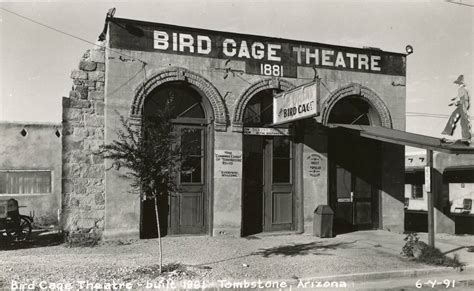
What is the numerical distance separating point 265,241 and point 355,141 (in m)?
4.65

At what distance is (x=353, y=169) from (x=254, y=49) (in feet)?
15.8

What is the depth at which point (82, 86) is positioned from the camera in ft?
35.0

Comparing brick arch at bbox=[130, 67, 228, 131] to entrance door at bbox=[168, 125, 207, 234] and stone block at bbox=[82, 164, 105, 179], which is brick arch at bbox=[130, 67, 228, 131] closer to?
entrance door at bbox=[168, 125, 207, 234]

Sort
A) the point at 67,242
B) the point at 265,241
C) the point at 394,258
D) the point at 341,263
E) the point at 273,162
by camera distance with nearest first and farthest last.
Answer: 1. the point at 341,263
2. the point at 394,258
3. the point at 67,242
4. the point at 265,241
5. the point at 273,162

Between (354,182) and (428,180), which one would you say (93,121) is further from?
(428,180)

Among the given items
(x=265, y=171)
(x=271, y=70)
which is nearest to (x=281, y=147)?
(x=265, y=171)

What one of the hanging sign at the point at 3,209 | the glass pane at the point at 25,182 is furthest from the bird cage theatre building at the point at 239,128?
the glass pane at the point at 25,182

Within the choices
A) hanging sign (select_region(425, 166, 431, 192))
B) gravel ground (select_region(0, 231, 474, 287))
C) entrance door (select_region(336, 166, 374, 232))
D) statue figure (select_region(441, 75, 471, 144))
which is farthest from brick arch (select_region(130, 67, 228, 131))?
statue figure (select_region(441, 75, 471, 144))

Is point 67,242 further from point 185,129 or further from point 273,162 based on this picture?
point 273,162

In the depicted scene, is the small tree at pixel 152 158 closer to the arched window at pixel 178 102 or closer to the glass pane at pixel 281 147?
the arched window at pixel 178 102

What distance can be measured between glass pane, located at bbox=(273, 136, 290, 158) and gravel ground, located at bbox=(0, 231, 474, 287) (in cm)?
243

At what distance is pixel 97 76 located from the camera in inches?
424

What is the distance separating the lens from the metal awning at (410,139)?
32.1 ft

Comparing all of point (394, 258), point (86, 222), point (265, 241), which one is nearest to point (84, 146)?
point (86, 222)
